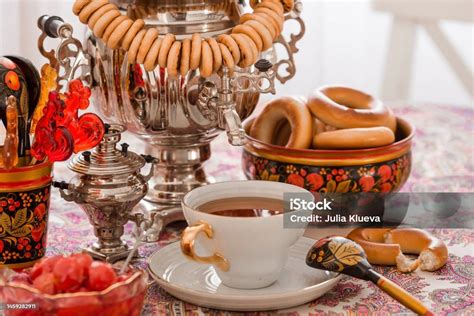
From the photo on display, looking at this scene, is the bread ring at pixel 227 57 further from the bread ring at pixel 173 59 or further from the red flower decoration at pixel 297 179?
the red flower decoration at pixel 297 179

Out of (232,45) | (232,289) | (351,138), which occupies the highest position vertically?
(232,45)

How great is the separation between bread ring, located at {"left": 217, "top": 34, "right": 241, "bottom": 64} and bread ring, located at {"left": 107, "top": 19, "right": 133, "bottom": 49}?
99 millimetres

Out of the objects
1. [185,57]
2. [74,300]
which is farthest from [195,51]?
[74,300]

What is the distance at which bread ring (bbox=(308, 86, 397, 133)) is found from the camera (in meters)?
1.03

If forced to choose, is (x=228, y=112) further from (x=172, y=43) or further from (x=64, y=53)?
(x=64, y=53)

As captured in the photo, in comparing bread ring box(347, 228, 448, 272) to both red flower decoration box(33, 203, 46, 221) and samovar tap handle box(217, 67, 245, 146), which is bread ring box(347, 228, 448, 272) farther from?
red flower decoration box(33, 203, 46, 221)

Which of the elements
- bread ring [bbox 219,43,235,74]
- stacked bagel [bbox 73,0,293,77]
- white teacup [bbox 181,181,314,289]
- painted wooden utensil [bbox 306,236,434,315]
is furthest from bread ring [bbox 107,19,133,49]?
painted wooden utensil [bbox 306,236,434,315]

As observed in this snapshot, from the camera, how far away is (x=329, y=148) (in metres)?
1.02

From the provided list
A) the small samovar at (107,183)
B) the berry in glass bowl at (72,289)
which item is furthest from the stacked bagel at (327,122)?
the berry in glass bowl at (72,289)

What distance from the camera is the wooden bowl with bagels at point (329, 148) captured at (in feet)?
3.30

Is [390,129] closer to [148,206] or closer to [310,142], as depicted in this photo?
[310,142]

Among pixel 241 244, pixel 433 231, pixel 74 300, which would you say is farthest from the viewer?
pixel 433 231

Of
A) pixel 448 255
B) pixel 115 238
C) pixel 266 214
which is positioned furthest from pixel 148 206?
pixel 448 255

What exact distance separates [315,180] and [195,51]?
0.20 m
